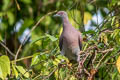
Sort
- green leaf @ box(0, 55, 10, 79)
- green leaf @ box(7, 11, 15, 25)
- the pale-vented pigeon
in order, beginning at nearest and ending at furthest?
1. green leaf @ box(0, 55, 10, 79)
2. the pale-vented pigeon
3. green leaf @ box(7, 11, 15, 25)

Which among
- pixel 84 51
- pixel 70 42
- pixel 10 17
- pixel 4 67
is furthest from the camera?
pixel 10 17

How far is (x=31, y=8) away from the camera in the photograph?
21.7 ft

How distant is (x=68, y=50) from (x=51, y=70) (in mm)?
687

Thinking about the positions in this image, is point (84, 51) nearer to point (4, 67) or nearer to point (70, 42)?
point (70, 42)

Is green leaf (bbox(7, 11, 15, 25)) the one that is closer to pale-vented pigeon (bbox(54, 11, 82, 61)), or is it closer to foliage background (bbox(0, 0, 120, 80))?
foliage background (bbox(0, 0, 120, 80))

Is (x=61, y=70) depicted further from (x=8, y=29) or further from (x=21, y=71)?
(x=8, y=29)

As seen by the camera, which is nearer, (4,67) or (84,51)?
(4,67)

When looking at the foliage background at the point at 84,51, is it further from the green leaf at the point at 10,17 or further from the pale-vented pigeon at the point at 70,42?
the green leaf at the point at 10,17

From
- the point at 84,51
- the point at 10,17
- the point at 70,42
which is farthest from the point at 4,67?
the point at 10,17

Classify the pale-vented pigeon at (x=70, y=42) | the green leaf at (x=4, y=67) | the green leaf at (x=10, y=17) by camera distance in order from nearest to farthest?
1. the green leaf at (x=4, y=67)
2. the pale-vented pigeon at (x=70, y=42)
3. the green leaf at (x=10, y=17)

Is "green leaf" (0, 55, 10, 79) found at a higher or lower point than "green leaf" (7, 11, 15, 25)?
lower

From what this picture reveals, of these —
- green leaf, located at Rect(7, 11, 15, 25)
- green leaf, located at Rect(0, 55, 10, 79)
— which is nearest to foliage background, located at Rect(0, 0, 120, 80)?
green leaf, located at Rect(0, 55, 10, 79)

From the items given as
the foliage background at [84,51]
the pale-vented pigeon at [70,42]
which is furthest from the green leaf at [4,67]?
the pale-vented pigeon at [70,42]

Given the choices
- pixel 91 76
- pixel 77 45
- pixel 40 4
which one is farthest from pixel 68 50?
pixel 40 4
